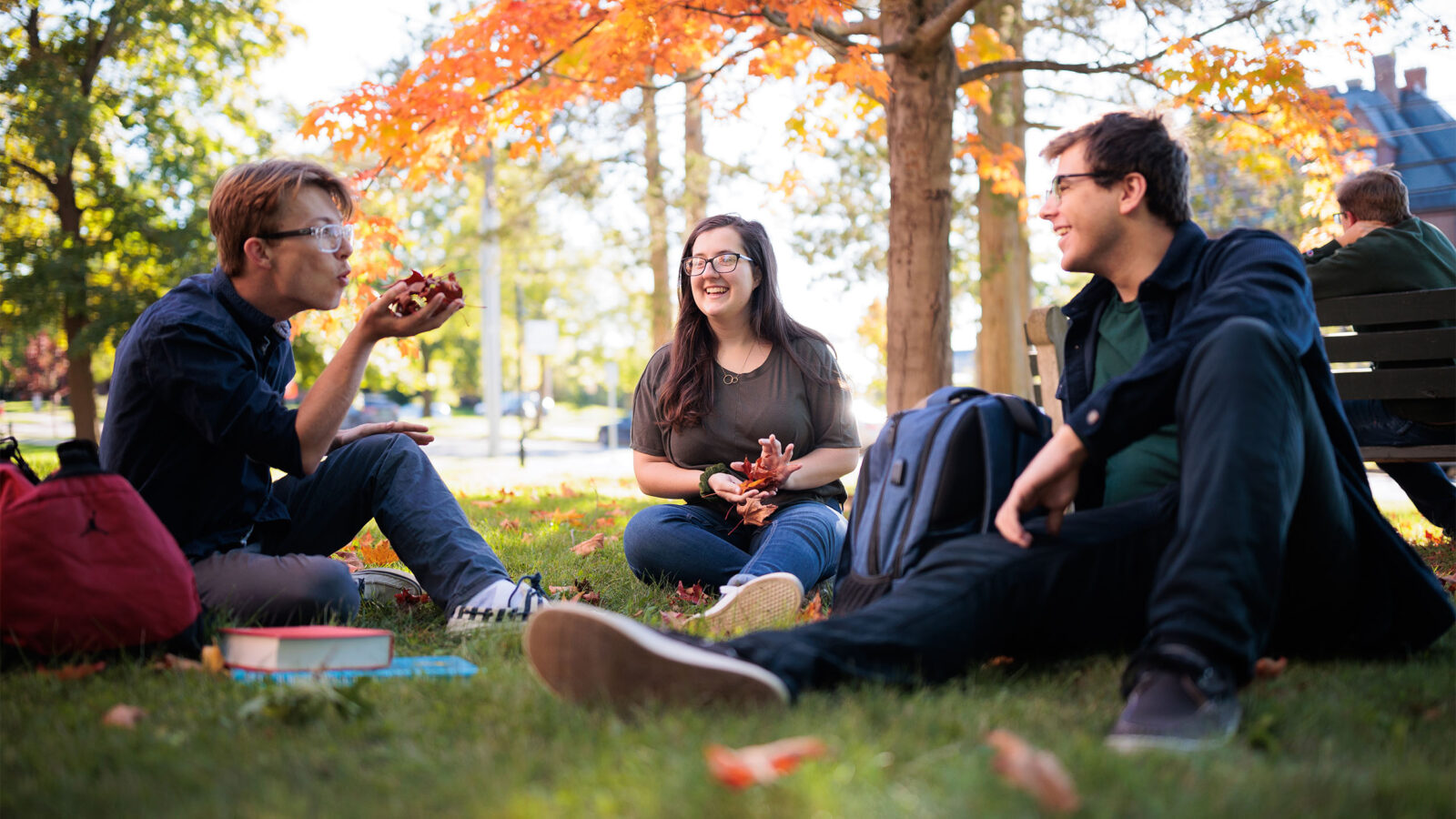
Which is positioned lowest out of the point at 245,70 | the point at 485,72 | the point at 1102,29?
the point at 485,72

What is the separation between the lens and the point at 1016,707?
84.0 inches

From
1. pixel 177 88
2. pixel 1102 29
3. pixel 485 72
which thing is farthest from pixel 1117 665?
pixel 177 88

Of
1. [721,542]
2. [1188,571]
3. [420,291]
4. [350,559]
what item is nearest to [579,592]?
[721,542]

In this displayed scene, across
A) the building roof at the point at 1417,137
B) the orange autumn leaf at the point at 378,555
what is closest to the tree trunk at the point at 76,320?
the orange autumn leaf at the point at 378,555

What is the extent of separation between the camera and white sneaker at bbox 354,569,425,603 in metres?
3.72

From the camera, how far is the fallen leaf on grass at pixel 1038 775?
1525mm

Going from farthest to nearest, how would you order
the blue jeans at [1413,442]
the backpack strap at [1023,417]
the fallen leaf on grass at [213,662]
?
the blue jeans at [1413,442] < the backpack strap at [1023,417] < the fallen leaf on grass at [213,662]

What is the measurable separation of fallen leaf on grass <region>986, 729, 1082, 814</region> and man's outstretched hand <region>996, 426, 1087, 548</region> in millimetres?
678

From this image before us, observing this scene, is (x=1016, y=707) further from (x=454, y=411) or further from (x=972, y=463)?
(x=454, y=411)

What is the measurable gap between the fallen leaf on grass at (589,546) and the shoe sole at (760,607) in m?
1.92

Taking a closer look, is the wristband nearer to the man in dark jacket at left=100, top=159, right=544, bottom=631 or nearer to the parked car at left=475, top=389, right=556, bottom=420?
the man in dark jacket at left=100, top=159, right=544, bottom=631

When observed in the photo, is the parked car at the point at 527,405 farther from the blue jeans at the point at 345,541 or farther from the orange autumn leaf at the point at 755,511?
the blue jeans at the point at 345,541

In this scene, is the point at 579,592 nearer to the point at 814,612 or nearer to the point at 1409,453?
the point at 814,612

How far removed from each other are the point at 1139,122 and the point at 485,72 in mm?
5229
